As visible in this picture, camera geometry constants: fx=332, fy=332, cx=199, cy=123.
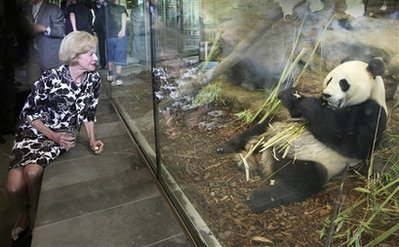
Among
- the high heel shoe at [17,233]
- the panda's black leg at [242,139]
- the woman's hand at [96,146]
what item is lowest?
the high heel shoe at [17,233]

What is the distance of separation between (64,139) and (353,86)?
78.7 inches

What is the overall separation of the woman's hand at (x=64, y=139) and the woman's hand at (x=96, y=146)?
0.23 metres

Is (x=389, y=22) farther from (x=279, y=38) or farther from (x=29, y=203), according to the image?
(x=29, y=203)

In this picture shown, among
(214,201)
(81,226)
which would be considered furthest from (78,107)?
(214,201)

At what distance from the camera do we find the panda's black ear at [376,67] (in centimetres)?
87

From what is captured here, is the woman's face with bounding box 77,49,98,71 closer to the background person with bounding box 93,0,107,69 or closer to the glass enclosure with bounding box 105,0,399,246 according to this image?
the glass enclosure with bounding box 105,0,399,246

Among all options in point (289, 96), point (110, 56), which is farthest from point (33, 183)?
point (110, 56)

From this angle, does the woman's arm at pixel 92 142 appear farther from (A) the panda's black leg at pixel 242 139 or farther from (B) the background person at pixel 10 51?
(B) the background person at pixel 10 51

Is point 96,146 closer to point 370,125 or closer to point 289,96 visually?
point 289,96

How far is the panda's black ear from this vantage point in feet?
2.86

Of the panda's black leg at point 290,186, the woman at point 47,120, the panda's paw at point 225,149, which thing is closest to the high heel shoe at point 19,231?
the woman at point 47,120

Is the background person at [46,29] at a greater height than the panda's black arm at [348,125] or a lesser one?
greater

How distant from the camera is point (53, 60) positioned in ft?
11.8

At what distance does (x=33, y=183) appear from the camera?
7.05ft
